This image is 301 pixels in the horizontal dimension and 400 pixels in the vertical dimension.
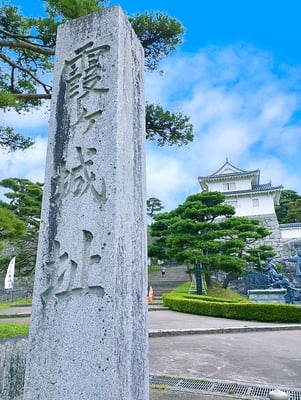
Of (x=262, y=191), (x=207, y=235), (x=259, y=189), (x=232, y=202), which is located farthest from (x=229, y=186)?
(x=207, y=235)

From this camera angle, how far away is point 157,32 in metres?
5.89

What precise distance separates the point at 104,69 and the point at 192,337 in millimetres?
6235

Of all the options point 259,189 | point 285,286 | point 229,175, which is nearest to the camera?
point 285,286

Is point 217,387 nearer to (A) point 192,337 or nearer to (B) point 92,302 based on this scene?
(B) point 92,302

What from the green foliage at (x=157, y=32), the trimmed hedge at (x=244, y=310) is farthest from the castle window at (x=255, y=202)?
the green foliage at (x=157, y=32)

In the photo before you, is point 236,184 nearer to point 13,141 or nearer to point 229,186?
point 229,186

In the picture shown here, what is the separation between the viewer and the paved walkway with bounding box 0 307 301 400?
3.64 metres

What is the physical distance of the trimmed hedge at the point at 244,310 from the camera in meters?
9.91

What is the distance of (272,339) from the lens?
682cm

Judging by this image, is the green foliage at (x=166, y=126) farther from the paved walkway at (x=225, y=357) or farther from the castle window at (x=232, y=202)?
the castle window at (x=232, y=202)

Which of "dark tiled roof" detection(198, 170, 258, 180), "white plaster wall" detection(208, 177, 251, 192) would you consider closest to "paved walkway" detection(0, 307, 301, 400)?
"white plaster wall" detection(208, 177, 251, 192)

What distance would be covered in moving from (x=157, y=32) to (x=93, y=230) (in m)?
5.27

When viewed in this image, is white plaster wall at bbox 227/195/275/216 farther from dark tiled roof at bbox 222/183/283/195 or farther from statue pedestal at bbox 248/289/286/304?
statue pedestal at bbox 248/289/286/304

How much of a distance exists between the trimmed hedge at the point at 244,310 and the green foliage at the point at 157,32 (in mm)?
8417
